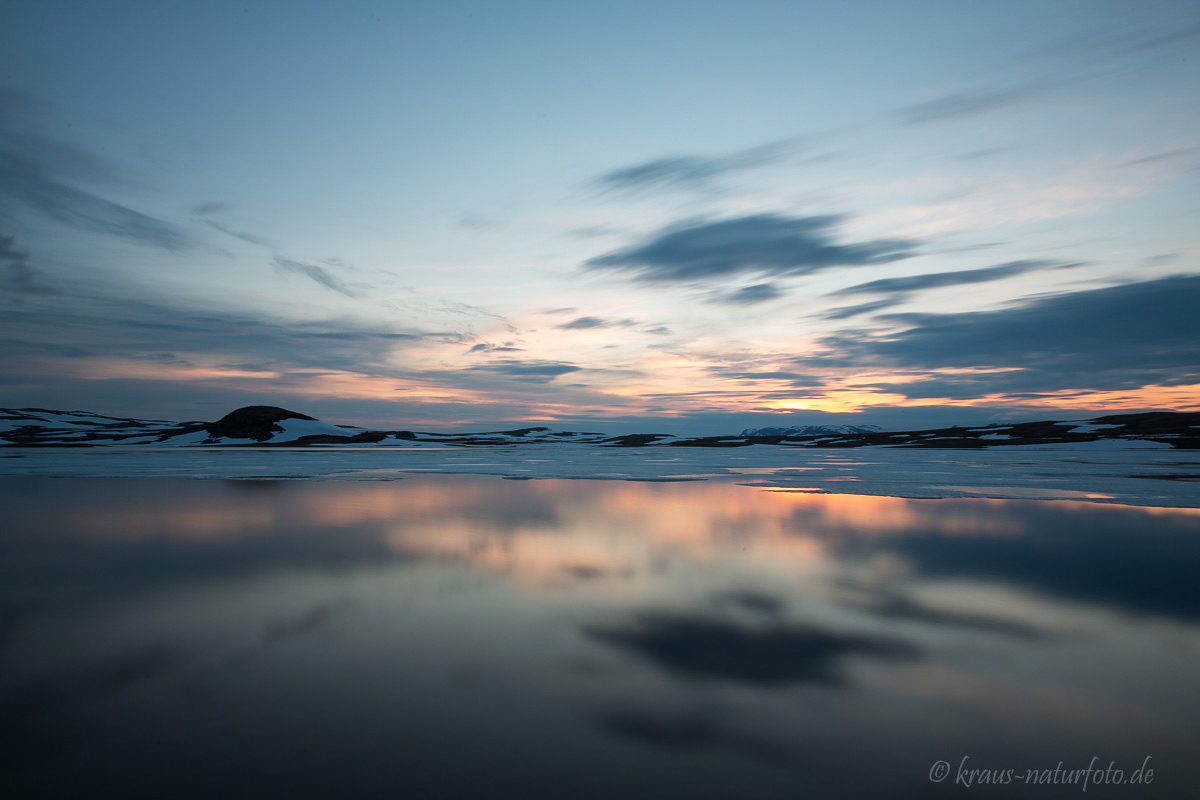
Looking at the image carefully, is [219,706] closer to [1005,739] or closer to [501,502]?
[1005,739]

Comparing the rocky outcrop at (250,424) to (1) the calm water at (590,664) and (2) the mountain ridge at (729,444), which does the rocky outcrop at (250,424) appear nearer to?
(2) the mountain ridge at (729,444)

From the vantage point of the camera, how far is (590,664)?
15.3 feet

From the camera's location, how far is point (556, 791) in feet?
9.83

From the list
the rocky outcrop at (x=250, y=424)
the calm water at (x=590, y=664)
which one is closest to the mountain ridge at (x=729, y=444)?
the rocky outcrop at (x=250, y=424)

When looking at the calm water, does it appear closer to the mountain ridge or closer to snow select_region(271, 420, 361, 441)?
the mountain ridge

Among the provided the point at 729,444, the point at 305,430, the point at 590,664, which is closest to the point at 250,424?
the point at 305,430

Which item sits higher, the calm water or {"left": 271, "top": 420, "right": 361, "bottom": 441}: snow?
{"left": 271, "top": 420, "right": 361, "bottom": 441}: snow

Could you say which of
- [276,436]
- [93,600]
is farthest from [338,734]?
[276,436]

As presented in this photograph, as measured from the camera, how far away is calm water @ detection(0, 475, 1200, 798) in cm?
321

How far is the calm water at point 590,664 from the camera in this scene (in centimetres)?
321

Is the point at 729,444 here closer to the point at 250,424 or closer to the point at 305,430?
the point at 305,430

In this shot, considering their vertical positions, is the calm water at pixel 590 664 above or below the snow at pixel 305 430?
below

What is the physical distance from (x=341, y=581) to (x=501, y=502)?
803 centimetres

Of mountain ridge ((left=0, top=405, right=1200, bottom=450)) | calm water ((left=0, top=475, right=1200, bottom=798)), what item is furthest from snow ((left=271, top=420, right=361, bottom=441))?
calm water ((left=0, top=475, right=1200, bottom=798))
